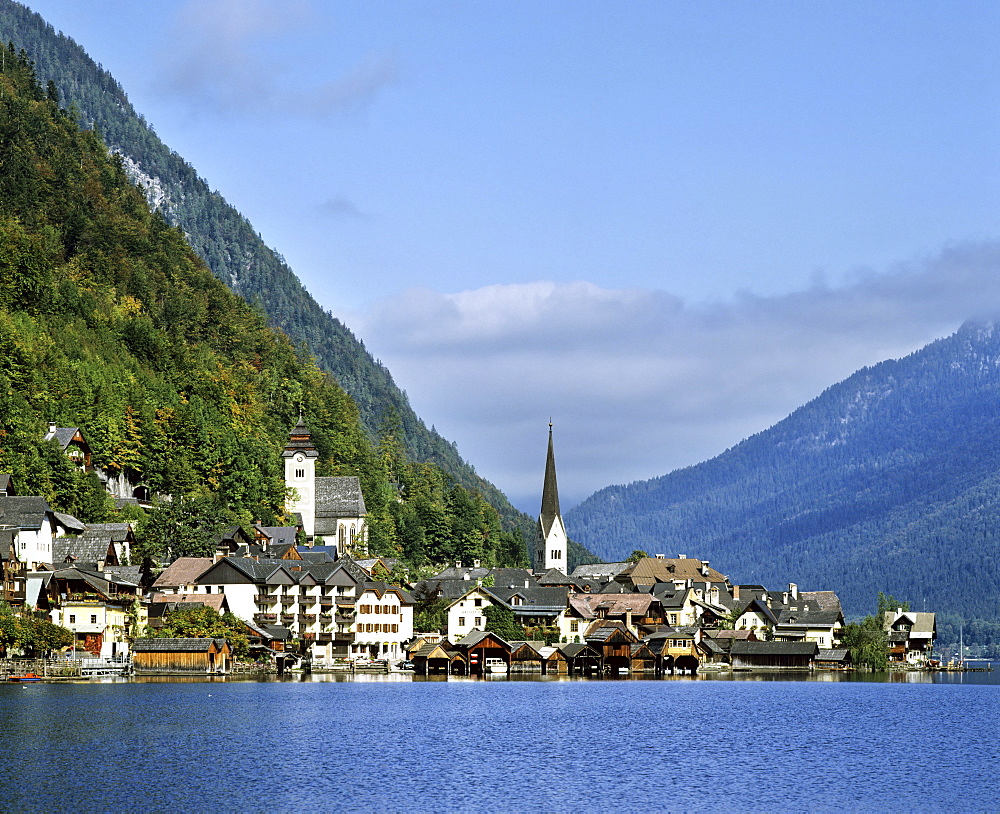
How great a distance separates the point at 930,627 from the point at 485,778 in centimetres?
12914

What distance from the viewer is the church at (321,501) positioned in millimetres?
154375

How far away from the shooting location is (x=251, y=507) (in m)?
140

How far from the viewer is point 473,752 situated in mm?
60250

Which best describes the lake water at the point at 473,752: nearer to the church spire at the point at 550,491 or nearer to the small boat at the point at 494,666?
the small boat at the point at 494,666

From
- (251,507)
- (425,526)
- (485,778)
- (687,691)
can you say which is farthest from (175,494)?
(485,778)

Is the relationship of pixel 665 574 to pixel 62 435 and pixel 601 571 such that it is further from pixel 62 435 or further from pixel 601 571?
pixel 62 435

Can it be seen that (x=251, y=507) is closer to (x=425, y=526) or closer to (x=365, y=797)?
(x=425, y=526)

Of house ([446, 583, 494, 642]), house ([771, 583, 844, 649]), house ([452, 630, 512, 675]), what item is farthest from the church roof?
house ([771, 583, 844, 649])

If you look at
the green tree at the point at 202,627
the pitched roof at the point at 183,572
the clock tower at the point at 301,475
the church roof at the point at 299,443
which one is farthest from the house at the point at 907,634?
the green tree at the point at 202,627

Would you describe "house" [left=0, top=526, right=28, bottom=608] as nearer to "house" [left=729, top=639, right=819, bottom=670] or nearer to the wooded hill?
the wooded hill

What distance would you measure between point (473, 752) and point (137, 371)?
91479mm

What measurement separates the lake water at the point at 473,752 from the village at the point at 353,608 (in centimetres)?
1376

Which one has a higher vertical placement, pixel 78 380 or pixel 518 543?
pixel 78 380

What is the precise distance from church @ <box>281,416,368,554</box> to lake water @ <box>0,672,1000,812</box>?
59.5m
